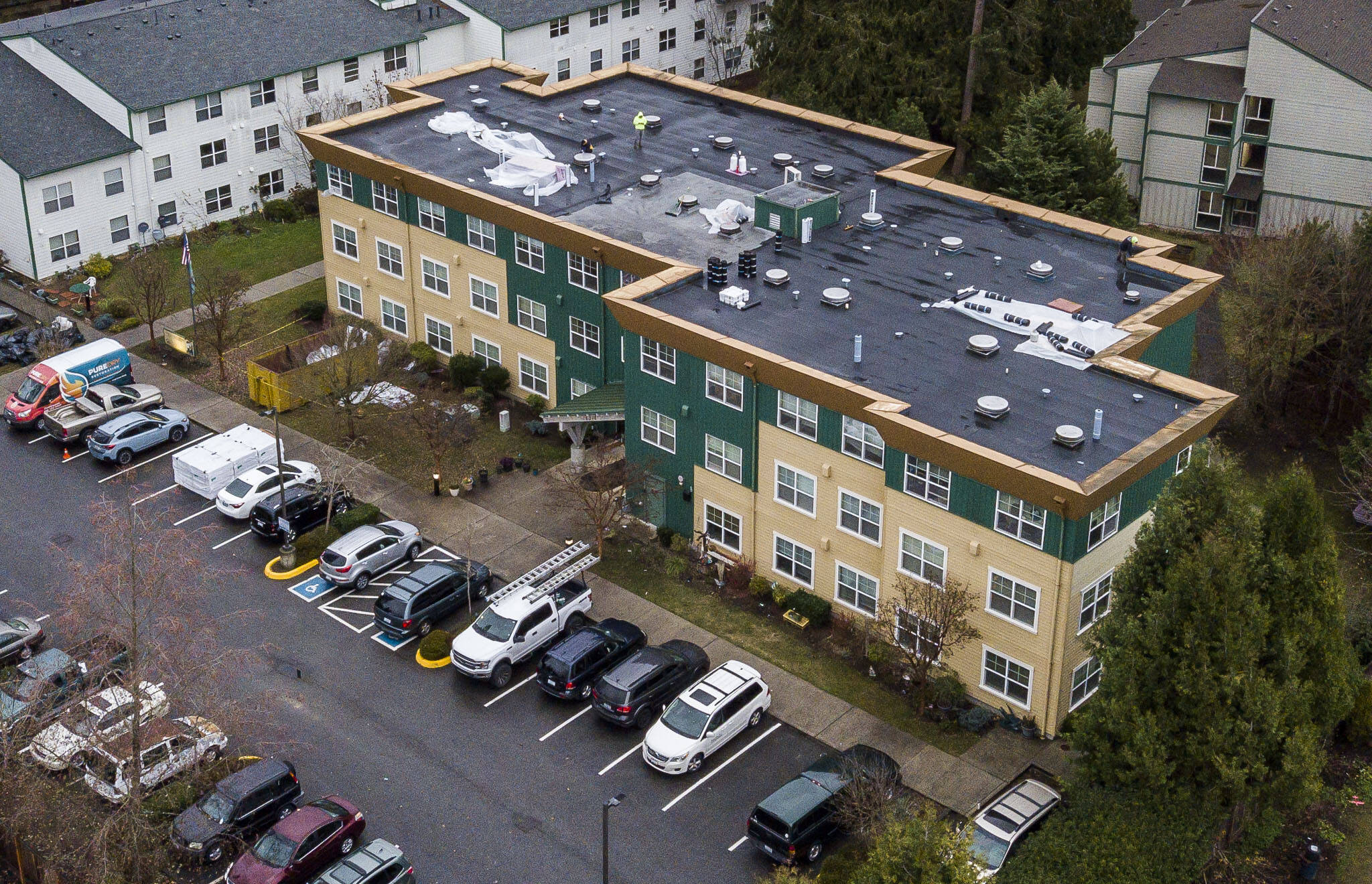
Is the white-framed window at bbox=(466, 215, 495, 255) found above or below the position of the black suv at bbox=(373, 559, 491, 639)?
above

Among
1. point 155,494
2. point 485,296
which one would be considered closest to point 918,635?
point 485,296

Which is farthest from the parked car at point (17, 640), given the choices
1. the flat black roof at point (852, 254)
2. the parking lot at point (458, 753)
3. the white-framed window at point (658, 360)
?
the flat black roof at point (852, 254)

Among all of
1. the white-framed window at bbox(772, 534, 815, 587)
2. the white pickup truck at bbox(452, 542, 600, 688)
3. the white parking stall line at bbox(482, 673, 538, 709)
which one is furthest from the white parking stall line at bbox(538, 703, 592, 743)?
the white-framed window at bbox(772, 534, 815, 587)

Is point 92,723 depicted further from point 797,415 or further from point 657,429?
point 797,415

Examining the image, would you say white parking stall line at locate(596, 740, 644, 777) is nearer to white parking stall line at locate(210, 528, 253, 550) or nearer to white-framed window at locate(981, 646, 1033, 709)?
white-framed window at locate(981, 646, 1033, 709)

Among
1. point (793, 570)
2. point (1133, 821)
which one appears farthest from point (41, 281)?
point (1133, 821)
